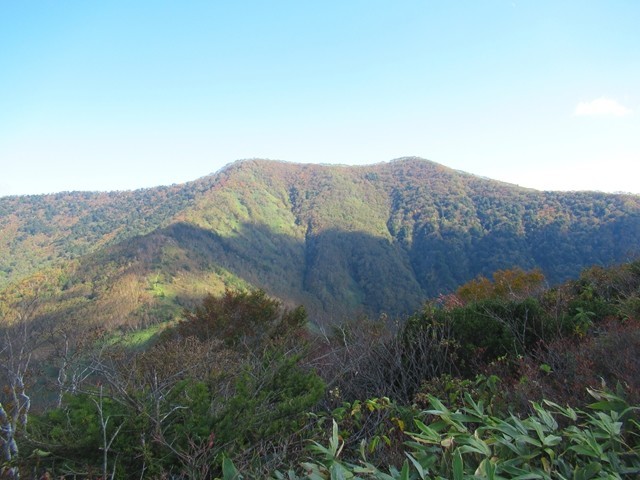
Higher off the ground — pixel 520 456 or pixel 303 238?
pixel 520 456

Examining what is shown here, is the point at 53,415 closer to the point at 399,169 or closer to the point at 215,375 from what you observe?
the point at 215,375

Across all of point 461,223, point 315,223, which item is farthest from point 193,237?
point 461,223

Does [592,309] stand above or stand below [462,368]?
above

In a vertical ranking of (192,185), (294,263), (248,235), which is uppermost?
(192,185)

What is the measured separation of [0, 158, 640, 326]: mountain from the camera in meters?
63.8

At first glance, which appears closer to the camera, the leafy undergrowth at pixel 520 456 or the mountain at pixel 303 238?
the leafy undergrowth at pixel 520 456

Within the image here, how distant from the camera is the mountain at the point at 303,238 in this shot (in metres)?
63.8

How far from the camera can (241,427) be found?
8.60ft

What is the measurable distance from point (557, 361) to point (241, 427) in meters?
3.04

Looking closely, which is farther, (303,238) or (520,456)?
(303,238)

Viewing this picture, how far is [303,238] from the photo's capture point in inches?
4560

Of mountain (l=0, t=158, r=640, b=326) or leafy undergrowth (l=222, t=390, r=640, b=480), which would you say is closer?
leafy undergrowth (l=222, t=390, r=640, b=480)

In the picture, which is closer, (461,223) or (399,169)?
(461,223)

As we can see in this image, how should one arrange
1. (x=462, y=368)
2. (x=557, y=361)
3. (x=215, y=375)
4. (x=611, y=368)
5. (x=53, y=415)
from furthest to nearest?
(x=462, y=368)
(x=215, y=375)
(x=557, y=361)
(x=611, y=368)
(x=53, y=415)
